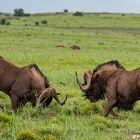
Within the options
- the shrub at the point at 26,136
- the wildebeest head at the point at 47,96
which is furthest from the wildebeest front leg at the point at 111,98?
the shrub at the point at 26,136

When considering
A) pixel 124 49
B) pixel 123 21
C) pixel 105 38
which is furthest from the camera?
pixel 123 21

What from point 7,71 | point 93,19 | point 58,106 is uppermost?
point 7,71

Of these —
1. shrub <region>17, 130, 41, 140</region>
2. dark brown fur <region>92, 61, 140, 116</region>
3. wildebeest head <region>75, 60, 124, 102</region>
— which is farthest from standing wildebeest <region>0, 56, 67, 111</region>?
shrub <region>17, 130, 41, 140</region>

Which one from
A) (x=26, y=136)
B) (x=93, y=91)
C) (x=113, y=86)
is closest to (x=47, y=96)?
(x=93, y=91)

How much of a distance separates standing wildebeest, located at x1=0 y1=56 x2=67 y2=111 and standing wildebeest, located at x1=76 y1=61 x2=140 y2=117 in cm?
105

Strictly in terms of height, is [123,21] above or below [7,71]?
below

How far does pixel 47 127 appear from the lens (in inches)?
364

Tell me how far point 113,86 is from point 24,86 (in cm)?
206

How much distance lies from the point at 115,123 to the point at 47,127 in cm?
191

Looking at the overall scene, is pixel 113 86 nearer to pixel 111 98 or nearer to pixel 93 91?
pixel 111 98

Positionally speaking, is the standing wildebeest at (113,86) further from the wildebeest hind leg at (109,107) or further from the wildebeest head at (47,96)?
the wildebeest head at (47,96)

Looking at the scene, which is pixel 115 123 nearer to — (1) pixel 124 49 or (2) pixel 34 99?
(2) pixel 34 99

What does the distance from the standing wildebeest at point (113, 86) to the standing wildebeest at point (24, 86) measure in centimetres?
105

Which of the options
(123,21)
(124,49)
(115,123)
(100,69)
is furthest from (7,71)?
(123,21)
